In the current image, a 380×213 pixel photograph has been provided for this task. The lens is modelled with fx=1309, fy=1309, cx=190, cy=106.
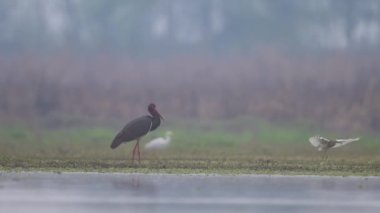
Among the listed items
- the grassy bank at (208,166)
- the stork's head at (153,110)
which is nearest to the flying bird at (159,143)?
the stork's head at (153,110)

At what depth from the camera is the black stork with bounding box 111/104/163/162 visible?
2466 cm

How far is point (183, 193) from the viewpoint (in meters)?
17.5

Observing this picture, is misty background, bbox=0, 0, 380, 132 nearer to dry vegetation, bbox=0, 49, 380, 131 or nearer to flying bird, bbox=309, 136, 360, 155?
dry vegetation, bbox=0, 49, 380, 131

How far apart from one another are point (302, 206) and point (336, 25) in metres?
11.2

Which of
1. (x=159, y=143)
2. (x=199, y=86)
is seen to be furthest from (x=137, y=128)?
(x=199, y=86)

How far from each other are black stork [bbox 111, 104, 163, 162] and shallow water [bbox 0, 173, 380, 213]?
3937 mm

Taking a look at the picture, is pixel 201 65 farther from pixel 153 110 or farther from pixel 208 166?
pixel 208 166

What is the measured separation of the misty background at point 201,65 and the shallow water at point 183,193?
5.75 meters

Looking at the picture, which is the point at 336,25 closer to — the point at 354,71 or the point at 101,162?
the point at 354,71

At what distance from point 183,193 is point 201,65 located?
9301mm

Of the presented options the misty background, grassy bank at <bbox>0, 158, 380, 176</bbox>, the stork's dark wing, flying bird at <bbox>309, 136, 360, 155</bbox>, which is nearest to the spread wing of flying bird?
flying bird at <bbox>309, 136, 360, 155</bbox>

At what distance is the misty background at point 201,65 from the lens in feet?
86.3

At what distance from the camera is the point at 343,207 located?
52.5 ft

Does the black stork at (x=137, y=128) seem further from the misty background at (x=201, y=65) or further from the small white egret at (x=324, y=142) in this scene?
the small white egret at (x=324, y=142)
